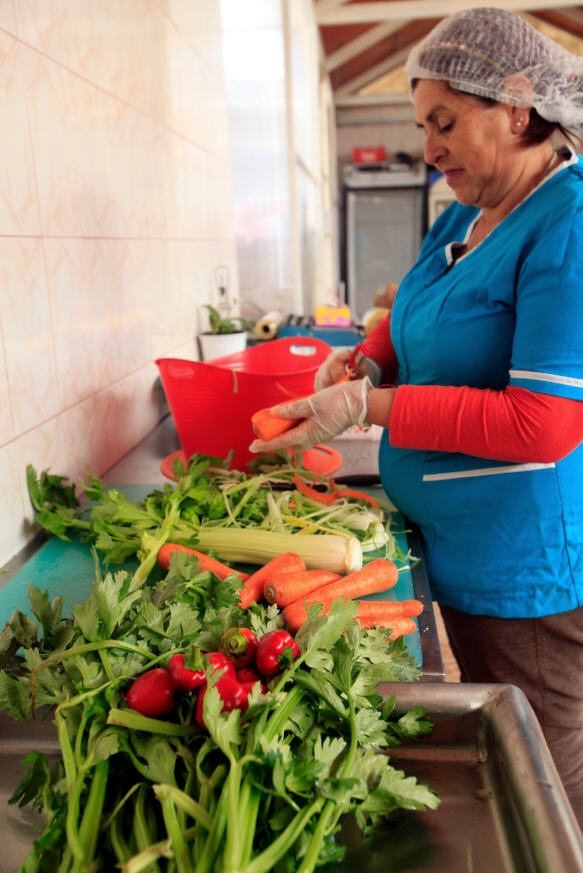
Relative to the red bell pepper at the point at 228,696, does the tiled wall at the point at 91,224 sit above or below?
above

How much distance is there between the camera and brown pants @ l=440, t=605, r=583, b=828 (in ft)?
4.41

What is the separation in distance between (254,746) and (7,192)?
1086mm

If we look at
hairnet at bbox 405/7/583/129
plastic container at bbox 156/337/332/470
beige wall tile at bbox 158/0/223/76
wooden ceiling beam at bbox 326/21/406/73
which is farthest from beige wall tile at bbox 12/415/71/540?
wooden ceiling beam at bbox 326/21/406/73

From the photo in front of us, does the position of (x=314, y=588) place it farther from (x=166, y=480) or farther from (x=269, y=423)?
(x=166, y=480)

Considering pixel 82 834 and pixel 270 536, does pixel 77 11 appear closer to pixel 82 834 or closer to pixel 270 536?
pixel 270 536

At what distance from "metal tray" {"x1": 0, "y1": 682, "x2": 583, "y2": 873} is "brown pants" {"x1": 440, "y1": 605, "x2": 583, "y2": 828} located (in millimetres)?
580

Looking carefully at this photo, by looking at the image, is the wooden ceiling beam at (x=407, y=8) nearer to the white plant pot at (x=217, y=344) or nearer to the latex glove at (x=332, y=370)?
the white plant pot at (x=217, y=344)

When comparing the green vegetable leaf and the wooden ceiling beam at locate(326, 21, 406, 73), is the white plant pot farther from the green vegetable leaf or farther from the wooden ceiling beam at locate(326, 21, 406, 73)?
the wooden ceiling beam at locate(326, 21, 406, 73)

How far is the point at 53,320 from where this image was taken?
148cm

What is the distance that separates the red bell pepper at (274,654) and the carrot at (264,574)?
0.28m

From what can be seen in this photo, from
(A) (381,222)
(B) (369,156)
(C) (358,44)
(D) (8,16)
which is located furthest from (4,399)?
(B) (369,156)

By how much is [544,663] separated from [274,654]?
0.80 meters

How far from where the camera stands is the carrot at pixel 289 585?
1.06 meters

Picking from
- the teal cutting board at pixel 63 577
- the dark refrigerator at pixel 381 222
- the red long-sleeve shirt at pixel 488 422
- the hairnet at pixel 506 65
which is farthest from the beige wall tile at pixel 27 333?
the dark refrigerator at pixel 381 222
